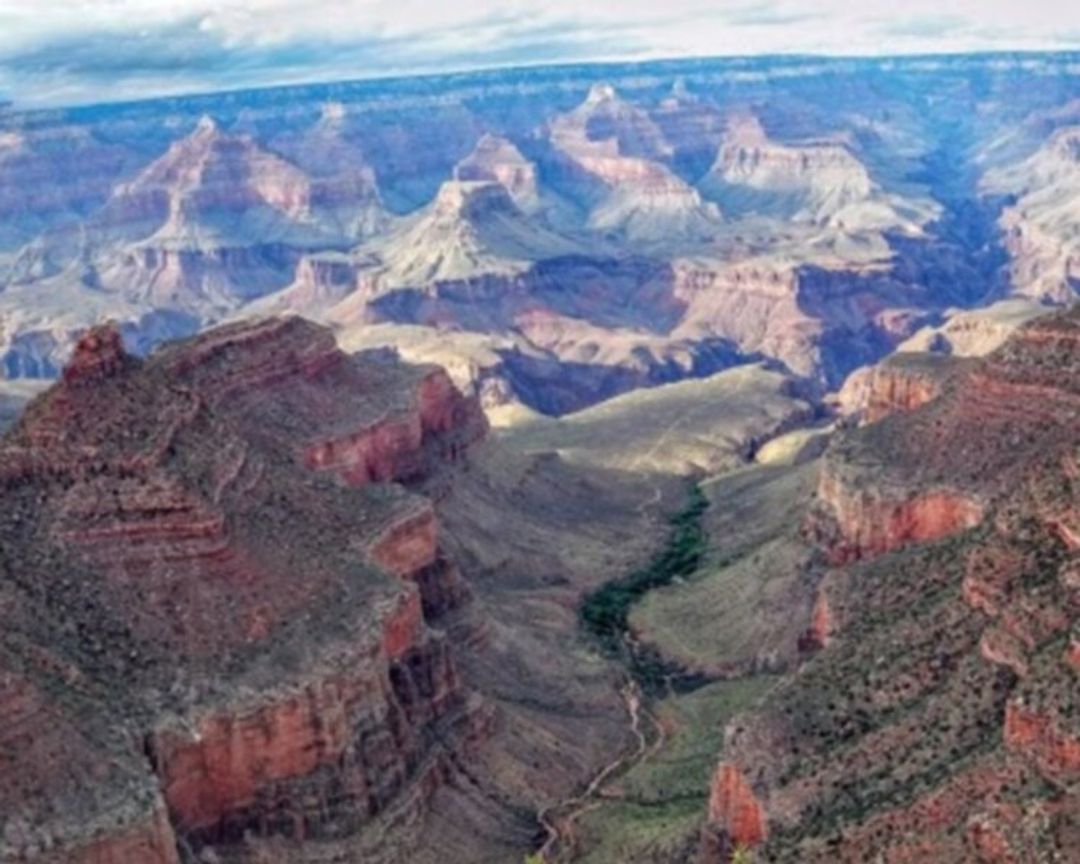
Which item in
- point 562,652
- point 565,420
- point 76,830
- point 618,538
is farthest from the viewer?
point 565,420

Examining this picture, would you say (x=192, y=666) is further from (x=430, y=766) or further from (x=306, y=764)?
(x=430, y=766)

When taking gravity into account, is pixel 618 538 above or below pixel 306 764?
below

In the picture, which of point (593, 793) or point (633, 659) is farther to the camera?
point (633, 659)

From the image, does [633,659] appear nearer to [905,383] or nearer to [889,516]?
[889,516]

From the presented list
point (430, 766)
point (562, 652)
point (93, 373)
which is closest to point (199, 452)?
point (93, 373)

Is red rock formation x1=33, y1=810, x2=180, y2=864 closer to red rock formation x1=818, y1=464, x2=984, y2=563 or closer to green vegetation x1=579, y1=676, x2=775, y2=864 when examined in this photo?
green vegetation x1=579, y1=676, x2=775, y2=864

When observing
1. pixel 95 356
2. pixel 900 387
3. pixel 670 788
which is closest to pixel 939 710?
pixel 670 788

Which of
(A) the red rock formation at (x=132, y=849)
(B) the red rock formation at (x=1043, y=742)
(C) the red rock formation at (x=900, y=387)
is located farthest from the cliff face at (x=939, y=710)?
(C) the red rock formation at (x=900, y=387)
